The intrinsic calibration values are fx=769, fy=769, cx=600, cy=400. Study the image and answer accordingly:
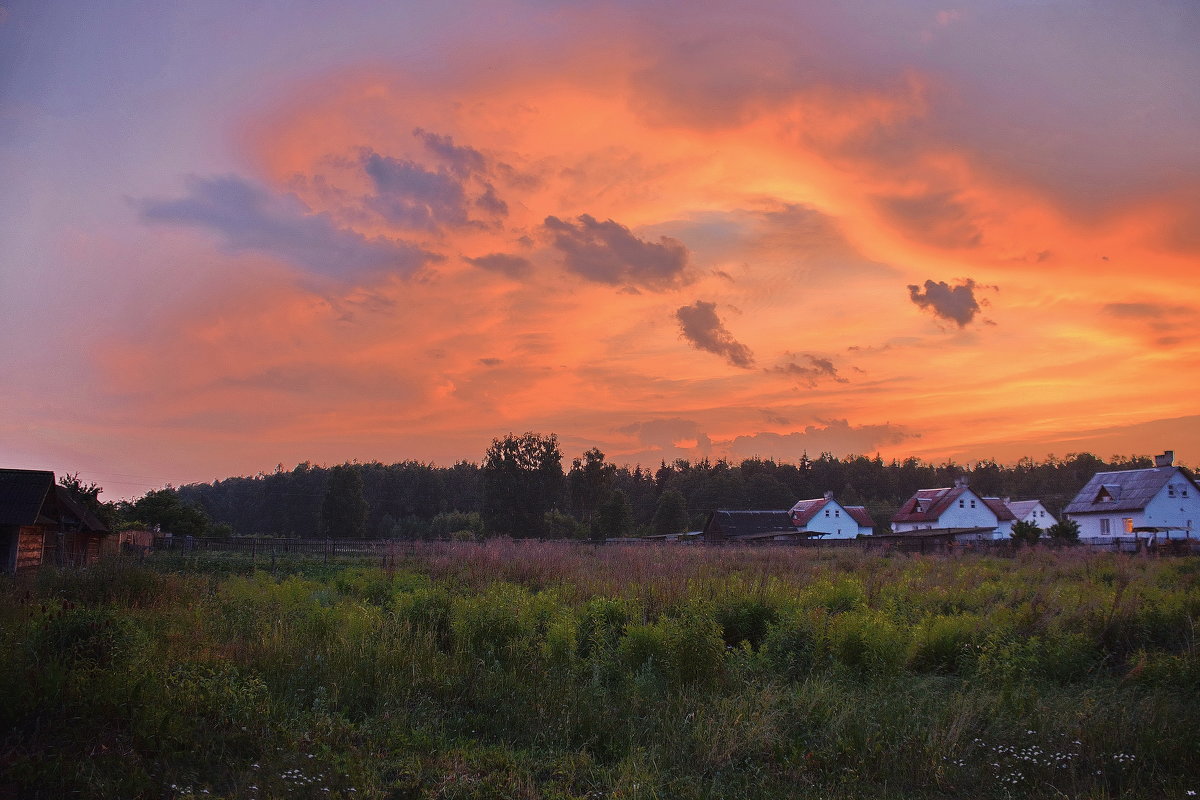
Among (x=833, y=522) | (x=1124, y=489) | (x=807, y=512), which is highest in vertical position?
(x=1124, y=489)

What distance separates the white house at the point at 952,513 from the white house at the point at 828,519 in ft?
11.5

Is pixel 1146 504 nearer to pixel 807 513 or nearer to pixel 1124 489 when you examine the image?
pixel 1124 489

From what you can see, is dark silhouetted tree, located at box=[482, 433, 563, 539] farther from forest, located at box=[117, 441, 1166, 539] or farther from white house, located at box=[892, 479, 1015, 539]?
white house, located at box=[892, 479, 1015, 539]

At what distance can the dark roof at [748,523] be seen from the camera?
206ft

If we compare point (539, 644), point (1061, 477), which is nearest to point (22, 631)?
point (539, 644)

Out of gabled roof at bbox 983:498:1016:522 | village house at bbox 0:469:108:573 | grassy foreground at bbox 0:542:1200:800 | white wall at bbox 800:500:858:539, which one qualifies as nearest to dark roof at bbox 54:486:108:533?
village house at bbox 0:469:108:573

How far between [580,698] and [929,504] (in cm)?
6364

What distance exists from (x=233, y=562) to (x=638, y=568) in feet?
64.3

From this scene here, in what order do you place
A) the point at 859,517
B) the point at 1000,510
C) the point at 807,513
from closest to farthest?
1. the point at 807,513
2. the point at 1000,510
3. the point at 859,517

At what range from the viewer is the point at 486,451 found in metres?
83.3

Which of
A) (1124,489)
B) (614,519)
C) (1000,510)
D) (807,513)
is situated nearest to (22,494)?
(614,519)

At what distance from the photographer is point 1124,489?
51938 mm

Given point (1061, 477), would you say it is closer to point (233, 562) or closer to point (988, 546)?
point (988, 546)

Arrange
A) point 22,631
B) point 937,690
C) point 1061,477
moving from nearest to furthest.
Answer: point 22,631 < point 937,690 < point 1061,477
